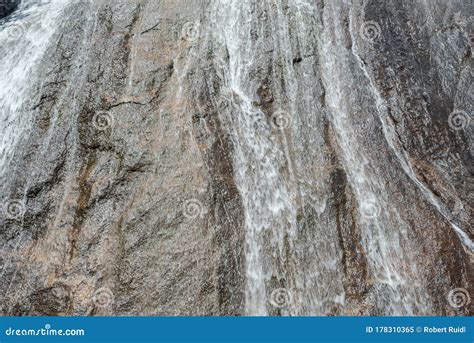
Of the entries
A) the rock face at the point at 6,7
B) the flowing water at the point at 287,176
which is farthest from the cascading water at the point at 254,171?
the rock face at the point at 6,7

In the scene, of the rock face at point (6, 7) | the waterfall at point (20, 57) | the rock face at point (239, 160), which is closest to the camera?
the rock face at point (239, 160)

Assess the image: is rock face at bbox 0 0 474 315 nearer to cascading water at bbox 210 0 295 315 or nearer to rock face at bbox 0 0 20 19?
cascading water at bbox 210 0 295 315

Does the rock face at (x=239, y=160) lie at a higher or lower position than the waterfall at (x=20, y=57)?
lower

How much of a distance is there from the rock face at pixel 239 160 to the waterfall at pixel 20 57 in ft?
0.20

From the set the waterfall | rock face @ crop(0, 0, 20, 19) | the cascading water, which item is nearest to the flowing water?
the cascading water

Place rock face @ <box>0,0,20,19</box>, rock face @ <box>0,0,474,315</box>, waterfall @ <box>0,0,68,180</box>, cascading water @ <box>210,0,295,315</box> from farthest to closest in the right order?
rock face @ <box>0,0,20,19</box>
waterfall @ <box>0,0,68,180</box>
cascading water @ <box>210,0,295,315</box>
rock face @ <box>0,0,474,315</box>

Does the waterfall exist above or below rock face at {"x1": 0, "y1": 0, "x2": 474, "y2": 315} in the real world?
above

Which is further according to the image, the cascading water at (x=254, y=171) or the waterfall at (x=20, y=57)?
the waterfall at (x=20, y=57)

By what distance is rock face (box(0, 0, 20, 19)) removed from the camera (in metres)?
11.9

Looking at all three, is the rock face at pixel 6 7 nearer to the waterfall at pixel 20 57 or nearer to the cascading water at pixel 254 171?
the waterfall at pixel 20 57

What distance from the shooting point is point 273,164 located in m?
8.57

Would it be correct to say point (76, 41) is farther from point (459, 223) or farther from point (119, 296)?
point (459, 223)

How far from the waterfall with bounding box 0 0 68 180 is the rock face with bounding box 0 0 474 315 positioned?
0.06 metres

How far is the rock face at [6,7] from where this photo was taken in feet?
38.9
